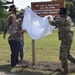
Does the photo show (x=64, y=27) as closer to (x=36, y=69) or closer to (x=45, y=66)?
(x=36, y=69)

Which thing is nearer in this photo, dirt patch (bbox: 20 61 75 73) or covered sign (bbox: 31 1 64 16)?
dirt patch (bbox: 20 61 75 73)

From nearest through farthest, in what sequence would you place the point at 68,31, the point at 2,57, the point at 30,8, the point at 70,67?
the point at 68,31 → the point at 70,67 → the point at 30,8 → the point at 2,57

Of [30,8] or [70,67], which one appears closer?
[70,67]

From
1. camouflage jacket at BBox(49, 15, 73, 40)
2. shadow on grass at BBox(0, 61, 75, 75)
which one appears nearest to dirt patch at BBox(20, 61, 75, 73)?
shadow on grass at BBox(0, 61, 75, 75)

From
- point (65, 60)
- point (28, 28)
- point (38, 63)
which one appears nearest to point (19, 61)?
point (38, 63)

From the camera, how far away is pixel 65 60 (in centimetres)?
948

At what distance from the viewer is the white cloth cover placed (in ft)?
34.0

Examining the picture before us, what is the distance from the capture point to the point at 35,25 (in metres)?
10.6

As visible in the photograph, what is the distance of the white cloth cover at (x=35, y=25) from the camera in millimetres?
10367

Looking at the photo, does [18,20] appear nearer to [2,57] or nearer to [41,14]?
[41,14]

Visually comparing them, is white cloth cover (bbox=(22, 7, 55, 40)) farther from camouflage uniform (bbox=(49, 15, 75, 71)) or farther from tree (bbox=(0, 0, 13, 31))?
tree (bbox=(0, 0, 13, 31))

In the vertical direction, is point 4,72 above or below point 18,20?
below

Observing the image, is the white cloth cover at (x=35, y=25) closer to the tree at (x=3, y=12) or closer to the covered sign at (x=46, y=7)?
the covered sign at (x=46, y=7)

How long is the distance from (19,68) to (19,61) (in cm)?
108
